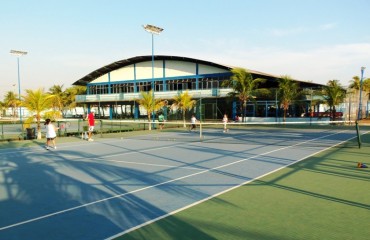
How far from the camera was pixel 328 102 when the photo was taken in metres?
35.8

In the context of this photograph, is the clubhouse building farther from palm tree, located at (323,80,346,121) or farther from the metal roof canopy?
palm tree, located at (323,80,346,121)

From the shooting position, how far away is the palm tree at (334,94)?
34969 mm

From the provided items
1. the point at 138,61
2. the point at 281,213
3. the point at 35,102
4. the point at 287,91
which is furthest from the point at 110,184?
the point at 138,61

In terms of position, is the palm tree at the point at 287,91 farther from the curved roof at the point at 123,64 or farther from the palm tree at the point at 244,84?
the curved roof at the point at 123,64

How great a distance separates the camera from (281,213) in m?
5.99

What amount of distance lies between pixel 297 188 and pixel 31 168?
8621 mm

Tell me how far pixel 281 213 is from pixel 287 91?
31656mm

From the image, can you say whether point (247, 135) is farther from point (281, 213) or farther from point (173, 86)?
point (173, 86)

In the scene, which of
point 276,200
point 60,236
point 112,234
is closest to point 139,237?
point 112,234

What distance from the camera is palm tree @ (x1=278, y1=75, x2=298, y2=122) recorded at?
35750mm

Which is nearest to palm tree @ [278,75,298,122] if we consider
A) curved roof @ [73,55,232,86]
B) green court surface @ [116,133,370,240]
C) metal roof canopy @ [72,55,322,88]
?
metal roof canopy @ [72,55,322,88]

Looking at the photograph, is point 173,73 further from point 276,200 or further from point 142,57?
point 276,200

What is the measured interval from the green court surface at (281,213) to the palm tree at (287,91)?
27.7 meters

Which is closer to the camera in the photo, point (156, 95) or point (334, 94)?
point (334, 94)
